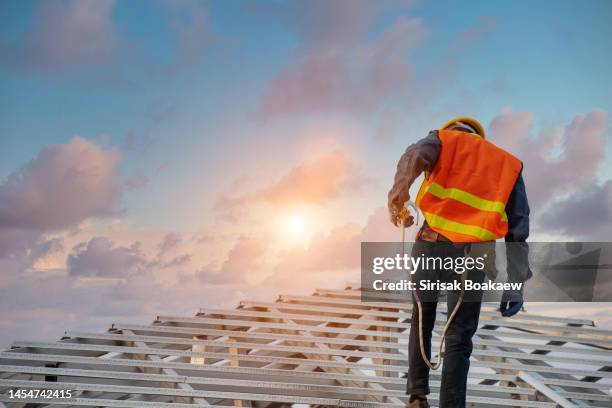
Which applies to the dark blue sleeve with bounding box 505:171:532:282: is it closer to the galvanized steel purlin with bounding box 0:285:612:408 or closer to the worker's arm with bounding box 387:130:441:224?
the worker's arm with bounding box 387:130:441:224

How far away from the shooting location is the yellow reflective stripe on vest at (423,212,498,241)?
3.15m

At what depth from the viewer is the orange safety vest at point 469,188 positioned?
315cm

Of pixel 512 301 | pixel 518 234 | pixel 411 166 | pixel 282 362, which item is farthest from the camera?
pixel 282 362

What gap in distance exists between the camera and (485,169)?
10.4 feet

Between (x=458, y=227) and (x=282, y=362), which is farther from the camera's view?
(x=282, y=362)

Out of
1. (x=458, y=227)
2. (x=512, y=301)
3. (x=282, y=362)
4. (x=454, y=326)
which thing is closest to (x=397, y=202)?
(x=458, y=227)

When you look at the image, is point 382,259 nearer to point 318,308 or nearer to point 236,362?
point 236,362

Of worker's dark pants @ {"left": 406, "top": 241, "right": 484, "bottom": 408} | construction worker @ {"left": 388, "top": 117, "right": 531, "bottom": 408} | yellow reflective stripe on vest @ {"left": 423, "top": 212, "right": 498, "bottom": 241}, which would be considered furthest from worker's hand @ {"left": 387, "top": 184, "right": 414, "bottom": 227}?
worker's dark pants @ {"left": 406, "top": 241, "right": 484, "bottom": 408}

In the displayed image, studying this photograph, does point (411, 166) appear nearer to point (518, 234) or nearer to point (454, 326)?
point (518, 234)

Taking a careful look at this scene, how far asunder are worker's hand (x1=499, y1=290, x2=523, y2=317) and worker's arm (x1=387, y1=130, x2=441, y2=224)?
0.84 metres

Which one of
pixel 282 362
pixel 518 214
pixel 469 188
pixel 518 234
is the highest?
pixel 469 188

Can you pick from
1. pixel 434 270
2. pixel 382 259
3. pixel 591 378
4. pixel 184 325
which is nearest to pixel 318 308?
pixel 184 325

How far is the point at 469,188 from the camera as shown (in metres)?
3.18

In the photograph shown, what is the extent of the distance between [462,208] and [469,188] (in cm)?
12
